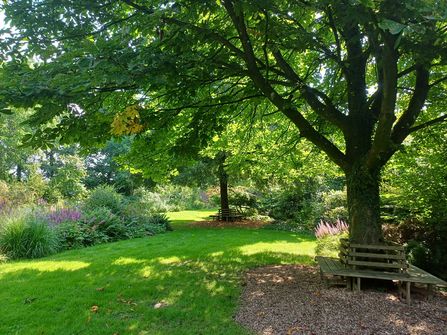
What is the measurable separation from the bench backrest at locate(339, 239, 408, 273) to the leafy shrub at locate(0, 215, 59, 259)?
766cm

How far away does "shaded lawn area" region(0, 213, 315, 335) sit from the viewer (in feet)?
14.9

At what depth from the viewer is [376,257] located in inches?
219

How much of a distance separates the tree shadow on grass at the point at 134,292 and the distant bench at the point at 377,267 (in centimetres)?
178

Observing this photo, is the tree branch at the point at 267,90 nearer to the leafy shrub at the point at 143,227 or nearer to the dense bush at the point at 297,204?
the leafy shrub at the point at 143,227

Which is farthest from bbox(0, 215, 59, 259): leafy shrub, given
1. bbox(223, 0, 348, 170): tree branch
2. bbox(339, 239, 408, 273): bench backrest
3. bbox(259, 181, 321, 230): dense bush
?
bbox(259, 181, 321, 230): dense bush

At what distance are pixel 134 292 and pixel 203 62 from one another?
378 cm

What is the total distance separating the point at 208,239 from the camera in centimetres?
1202

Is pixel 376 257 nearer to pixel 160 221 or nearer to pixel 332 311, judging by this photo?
pixel 332 311

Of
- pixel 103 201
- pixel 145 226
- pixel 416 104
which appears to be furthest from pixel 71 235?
pixel 416 104

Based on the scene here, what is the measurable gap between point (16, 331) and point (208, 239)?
26.0 feet

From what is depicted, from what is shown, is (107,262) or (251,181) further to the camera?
(251,181)

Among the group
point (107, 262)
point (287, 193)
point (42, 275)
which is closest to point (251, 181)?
point (287, 193)

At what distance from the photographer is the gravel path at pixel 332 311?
425cm

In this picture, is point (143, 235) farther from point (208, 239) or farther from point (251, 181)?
point (251, 181)
